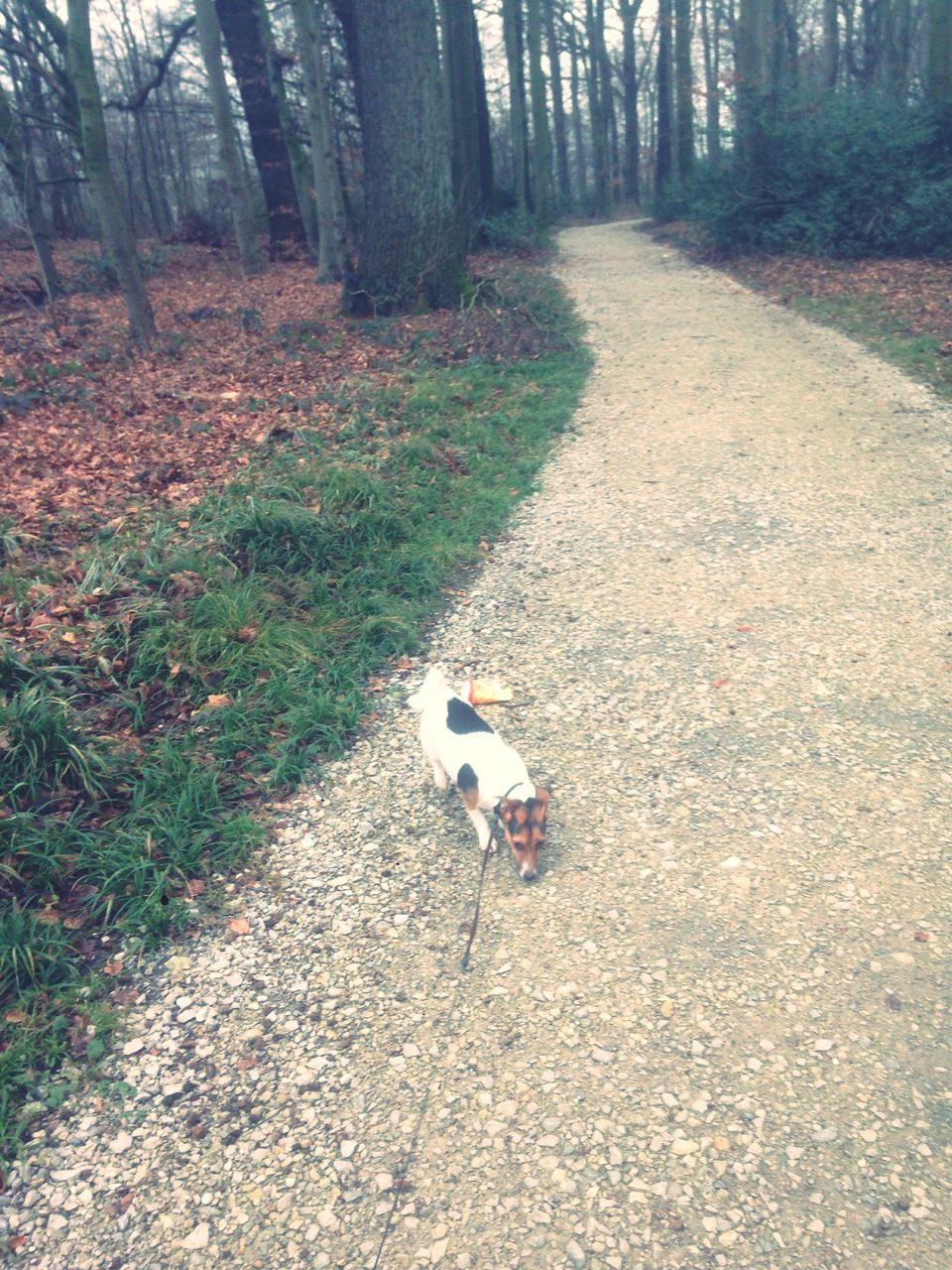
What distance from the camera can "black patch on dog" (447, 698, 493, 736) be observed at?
4012mm

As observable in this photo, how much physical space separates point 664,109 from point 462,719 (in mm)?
32358

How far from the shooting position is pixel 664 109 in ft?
99.1

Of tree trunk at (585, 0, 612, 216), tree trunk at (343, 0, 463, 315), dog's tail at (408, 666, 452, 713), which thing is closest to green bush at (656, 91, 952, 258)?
tree trunk at (343, 0, 463, 315)

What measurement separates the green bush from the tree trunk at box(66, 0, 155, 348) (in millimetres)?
11476

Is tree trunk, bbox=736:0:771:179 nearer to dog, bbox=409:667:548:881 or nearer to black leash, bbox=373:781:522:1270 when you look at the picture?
dog, bbox=409:667:548:881

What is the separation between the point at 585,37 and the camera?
36562mm

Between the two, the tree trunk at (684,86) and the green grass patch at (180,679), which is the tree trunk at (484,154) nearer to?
the tree trunk at (684,86)

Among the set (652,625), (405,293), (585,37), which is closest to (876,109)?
(405,293)

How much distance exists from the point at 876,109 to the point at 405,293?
9823 mm

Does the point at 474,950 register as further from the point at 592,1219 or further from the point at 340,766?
the point at 340,766

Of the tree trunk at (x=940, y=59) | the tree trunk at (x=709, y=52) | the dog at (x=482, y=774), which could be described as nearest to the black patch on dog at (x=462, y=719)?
the dog at (x=482, y=774)

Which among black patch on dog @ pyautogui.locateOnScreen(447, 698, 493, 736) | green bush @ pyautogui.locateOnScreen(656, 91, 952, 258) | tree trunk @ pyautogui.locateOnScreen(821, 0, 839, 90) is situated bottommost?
black patch on dog @ pyautogui.locateOnScreen(447, 698, 493, 736)

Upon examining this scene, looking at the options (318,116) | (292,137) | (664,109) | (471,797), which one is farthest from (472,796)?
(664,109)

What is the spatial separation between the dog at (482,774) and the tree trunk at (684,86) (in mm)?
24755
